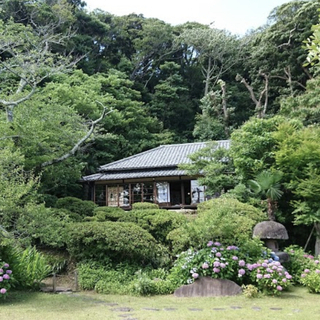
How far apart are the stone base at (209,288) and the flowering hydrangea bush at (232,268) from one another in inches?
4.9

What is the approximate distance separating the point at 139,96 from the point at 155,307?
23528mm

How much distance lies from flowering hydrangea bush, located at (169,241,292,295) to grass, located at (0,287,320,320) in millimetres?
412

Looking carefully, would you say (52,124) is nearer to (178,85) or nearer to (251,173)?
(251,173)

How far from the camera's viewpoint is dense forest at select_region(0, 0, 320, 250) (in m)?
12.3

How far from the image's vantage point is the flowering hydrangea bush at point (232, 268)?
839cm

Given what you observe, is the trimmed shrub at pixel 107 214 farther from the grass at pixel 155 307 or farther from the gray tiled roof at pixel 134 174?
the gray tiled roof at pixel 134 174

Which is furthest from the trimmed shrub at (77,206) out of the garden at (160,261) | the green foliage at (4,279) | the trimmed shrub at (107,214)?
the green foliage at (4,279)

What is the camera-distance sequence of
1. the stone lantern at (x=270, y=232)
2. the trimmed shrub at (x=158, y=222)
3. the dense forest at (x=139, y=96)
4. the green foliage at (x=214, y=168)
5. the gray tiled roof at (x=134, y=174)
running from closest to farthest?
the stone lantern at (x=270, y=232) < the trimmed shrub at (x=158, y=222) < the dense forest at (x=139, y=96) < the green foliage at (x=214, y=168) < the gray tiled roof at (x=134, y=174)

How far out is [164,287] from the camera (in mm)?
8984

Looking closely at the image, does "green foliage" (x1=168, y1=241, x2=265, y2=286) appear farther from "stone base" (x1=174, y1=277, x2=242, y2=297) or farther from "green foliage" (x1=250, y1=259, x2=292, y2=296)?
"green foliage" (x1=250, y1=259, x2=292, y2=296)

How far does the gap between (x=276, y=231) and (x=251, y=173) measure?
323 centimetres

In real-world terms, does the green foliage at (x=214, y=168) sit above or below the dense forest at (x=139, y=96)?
below

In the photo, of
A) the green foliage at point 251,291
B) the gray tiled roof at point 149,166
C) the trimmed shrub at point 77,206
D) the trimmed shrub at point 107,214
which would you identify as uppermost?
the gray tiled roof at point 149,166

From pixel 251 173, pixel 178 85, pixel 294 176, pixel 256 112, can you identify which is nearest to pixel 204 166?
pixel 251 173
